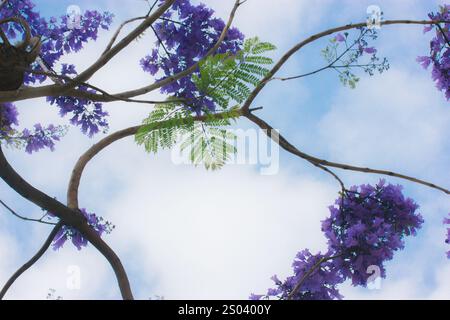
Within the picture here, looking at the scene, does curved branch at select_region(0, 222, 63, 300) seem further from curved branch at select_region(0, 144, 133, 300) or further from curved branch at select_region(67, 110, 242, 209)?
curved branch at select_region(67, 110, 242, 209)

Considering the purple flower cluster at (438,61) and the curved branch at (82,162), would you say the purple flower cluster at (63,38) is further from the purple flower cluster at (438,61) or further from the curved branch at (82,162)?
the purple flower cluster at (438,61)

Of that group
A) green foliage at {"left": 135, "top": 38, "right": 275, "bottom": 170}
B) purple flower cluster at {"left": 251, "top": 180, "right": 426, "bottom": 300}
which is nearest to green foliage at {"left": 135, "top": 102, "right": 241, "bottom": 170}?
green foliage at {"left": 135, "top": 38, "right": 275, "bottom": 170}

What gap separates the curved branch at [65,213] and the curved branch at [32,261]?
0.09 m

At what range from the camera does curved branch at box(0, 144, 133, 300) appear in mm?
3510

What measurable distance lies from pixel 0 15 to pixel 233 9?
193cm

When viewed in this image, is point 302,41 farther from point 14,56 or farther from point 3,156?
point 3,156

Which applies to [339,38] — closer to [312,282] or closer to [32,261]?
[312,282]

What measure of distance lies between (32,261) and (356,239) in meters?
2.11

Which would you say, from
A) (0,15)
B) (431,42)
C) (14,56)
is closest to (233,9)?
(14,56)

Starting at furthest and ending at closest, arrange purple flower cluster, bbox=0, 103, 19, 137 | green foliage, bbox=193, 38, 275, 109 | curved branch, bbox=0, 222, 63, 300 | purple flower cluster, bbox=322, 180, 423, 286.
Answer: purple flower cluster, bbox=0, 103, 19, 137 → purple flower cluster, bbox=322, 180, 423, 286 → curved branch, bbox=0, 222, 63, 300 → green foliage, bbox=193, 38, 275, 109

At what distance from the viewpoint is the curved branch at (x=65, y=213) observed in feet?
11.5

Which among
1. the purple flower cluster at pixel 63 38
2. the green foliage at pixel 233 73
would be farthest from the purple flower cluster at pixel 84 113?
the green foliage at pixel 233 73

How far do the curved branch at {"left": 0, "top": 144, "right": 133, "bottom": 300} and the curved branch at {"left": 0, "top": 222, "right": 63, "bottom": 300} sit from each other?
87mm

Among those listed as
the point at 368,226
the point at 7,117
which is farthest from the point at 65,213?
the point at 368,226
